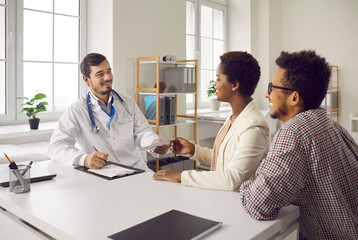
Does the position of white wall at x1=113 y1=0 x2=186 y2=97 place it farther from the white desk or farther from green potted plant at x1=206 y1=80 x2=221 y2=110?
the white desk

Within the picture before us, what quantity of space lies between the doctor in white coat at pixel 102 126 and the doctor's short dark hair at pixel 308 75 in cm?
95

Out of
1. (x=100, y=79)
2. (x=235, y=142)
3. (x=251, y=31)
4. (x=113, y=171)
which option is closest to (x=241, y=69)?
(x=235, y=142)

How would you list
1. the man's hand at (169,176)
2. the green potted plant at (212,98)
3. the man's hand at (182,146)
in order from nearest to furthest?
the man's hand at (169,176) < the man's hand at (182,146) < the green potted plant at (212,98)

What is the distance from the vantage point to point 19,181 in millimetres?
1406

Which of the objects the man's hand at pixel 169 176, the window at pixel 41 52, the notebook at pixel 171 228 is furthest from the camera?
the window at pixel 41 52

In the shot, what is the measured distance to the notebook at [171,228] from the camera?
37.6 inches

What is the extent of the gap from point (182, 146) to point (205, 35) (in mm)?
3504

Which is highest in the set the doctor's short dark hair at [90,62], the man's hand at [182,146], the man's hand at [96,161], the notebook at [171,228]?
the doctor's short dark hair at [90,62]

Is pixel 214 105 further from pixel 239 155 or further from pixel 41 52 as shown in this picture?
pixel 239 155

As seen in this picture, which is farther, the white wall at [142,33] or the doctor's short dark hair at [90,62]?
the white wall at [142,33]

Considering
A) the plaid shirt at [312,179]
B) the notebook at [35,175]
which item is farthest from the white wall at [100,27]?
the plaid shirt at [312,179]

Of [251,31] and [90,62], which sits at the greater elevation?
[251,31]

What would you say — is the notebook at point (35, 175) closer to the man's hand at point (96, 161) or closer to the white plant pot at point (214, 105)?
the man's hand at point (96, 161)

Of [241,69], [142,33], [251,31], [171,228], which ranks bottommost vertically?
[171,228]
